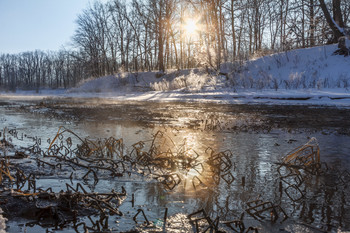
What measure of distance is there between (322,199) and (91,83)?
34.7 metres

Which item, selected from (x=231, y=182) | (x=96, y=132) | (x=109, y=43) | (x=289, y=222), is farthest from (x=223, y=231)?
(x=109, y=43)

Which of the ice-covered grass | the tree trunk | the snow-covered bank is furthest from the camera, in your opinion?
the tree trunk

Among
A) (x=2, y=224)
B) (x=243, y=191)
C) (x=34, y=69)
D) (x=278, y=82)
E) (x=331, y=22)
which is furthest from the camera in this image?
(x=34, y=69)

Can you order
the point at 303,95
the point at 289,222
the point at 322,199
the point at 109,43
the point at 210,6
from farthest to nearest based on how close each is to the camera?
the point at 109,43 < the point at 210,6 < the point at 303,95 < the point at 322,199 < the point at 289,222

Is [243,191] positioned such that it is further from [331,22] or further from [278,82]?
[331,22]

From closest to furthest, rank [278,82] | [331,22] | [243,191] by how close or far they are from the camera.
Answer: [243,191], [278,82], [331,22]

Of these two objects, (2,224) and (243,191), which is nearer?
(2,224)

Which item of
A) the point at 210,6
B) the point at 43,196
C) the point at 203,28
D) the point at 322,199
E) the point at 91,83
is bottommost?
the point at 322,199

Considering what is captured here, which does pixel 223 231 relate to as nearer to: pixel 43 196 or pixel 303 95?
pixel 43 196

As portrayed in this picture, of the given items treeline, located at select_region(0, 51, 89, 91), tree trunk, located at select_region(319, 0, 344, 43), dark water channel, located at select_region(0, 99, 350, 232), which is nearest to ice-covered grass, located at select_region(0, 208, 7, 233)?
dark water channel, located at select_region(0, 99, 350, 232)

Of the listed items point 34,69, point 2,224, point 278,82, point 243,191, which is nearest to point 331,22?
point 278,82

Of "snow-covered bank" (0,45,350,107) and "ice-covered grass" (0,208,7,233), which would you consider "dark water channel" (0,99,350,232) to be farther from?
"snow-covered bank" (0,45,350,107)

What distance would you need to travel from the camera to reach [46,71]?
297 feet

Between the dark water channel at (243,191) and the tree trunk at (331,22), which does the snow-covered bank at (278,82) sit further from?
the dark water channel at (243,191)
